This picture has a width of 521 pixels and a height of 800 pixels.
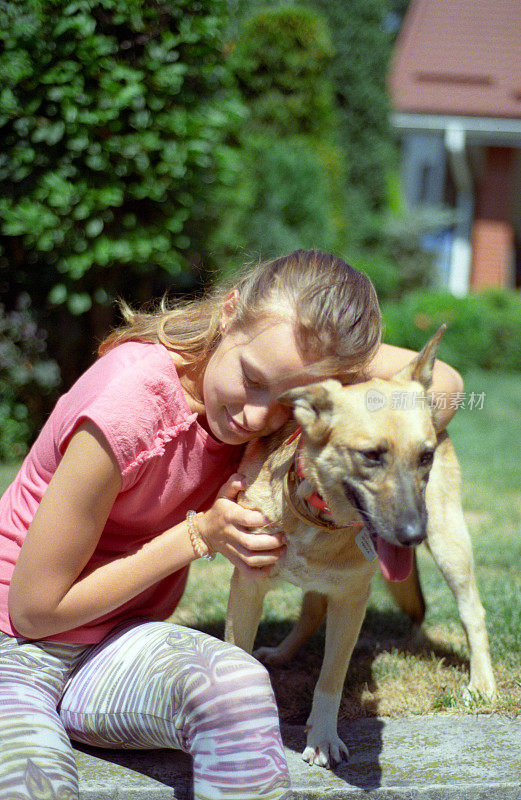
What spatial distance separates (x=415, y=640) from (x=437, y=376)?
1.21m

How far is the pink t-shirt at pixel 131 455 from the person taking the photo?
2090mm

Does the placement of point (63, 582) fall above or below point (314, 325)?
below

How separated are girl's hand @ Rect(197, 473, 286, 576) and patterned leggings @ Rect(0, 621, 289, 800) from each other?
242 mm

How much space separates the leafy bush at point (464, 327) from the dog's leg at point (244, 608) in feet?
24.5

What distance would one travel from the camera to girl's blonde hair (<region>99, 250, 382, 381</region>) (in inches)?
83.8

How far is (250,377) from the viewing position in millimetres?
2146

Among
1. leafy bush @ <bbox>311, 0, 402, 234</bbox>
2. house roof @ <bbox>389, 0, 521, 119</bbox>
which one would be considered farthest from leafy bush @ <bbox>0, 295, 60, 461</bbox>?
leafy bush @ <bbox>311, 0, 402, 234</bbox>

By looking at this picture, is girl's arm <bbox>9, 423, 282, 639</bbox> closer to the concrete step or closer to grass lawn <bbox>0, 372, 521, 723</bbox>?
the concrete step

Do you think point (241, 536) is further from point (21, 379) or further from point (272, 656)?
point (21, 379)

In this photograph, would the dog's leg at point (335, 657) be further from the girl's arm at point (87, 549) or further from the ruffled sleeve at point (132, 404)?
the ruffled sleeve at point (132, 404)

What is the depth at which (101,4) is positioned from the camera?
4.40 metres

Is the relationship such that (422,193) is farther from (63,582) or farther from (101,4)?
(63,582)

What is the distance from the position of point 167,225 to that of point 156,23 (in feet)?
4.06

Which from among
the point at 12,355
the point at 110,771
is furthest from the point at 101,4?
the point at 110,771
